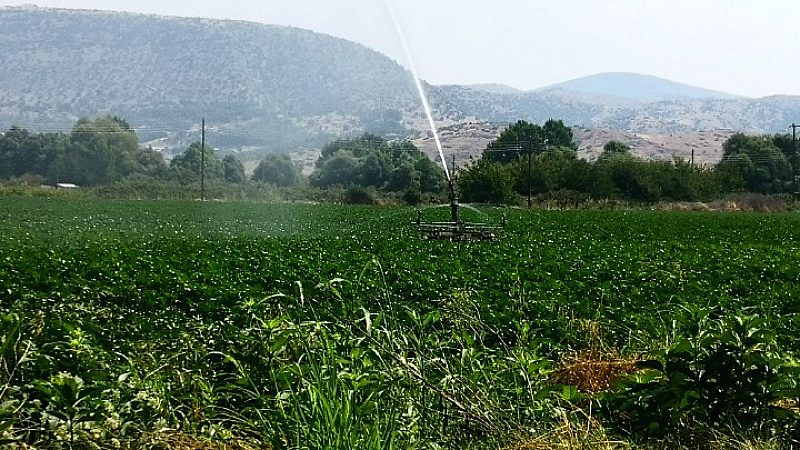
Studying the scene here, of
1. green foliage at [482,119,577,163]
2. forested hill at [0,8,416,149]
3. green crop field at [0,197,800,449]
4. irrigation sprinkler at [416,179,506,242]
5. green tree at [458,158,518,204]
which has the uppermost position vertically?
forested hill at [0,8,416,149]

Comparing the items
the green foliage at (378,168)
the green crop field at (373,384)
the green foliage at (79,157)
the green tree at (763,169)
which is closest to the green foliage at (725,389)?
the green crop field at (373,384)

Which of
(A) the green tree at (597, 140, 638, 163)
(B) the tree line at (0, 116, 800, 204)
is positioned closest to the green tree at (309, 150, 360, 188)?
(B) the tree line at (0, 116, 800, 204)

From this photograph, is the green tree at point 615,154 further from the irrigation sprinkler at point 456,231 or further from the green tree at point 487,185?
the irrigation sprinkler at point 456,231

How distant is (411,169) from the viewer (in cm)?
A: 7969

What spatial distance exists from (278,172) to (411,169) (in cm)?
1479

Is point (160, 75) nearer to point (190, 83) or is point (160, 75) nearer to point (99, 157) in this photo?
point (190, 83)

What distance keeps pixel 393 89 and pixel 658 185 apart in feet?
88.0

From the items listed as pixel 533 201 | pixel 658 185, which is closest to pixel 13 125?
pixel 533 201

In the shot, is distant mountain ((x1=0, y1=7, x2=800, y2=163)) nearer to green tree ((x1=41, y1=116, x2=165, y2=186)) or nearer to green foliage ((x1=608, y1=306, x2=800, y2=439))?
green tree ((x1=41, y1=116, x2=165, y2=186))

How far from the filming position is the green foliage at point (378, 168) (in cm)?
7945

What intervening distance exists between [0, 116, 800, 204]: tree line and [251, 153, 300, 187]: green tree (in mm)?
95

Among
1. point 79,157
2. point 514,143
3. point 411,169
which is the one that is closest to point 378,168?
point 411,169

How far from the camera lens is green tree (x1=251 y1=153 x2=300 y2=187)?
284 feet

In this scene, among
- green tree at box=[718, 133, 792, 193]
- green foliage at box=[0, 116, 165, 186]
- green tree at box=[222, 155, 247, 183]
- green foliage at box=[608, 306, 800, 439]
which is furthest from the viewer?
green tree at box=[718, 133, 792, 193]
